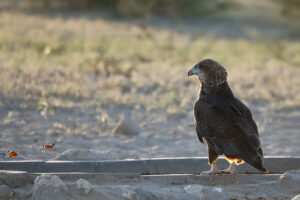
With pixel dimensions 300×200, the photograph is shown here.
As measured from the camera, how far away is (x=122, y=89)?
965 centimetres

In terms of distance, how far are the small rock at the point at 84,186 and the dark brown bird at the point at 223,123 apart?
1.17 m

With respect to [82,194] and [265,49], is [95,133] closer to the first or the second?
[82,194]

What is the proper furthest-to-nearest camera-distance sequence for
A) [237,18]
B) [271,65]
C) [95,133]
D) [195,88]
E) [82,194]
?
1. [237,18]
2. [271,65]
3. [195,88]
4. [95,133]
5. [82,194]

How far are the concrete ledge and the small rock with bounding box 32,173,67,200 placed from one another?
0.78 m

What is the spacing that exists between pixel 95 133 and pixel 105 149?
0.69 m

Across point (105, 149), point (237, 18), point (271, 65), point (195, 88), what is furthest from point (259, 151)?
point (237, 18)

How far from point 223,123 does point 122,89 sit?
17.2 ft

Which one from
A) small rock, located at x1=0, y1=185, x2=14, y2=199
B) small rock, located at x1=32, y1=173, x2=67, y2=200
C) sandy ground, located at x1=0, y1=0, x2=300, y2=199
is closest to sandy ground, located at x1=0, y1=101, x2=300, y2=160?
sandy ground, located at x1=0, y1=0, x2=300, y2=199

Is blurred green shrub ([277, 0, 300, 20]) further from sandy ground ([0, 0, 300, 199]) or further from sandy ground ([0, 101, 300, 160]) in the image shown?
sandy ground ([0, 101, 300, 160])

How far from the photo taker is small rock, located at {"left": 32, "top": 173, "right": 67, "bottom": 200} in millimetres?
3822

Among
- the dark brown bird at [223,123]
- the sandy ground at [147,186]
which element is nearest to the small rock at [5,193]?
the sandy ground at [147,186]

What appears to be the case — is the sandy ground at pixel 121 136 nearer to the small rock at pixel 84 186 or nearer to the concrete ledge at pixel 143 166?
the concrete ledge at pixel 143 166

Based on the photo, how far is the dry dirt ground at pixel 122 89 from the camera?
701 centimetres

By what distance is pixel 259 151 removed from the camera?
4.50 metres
